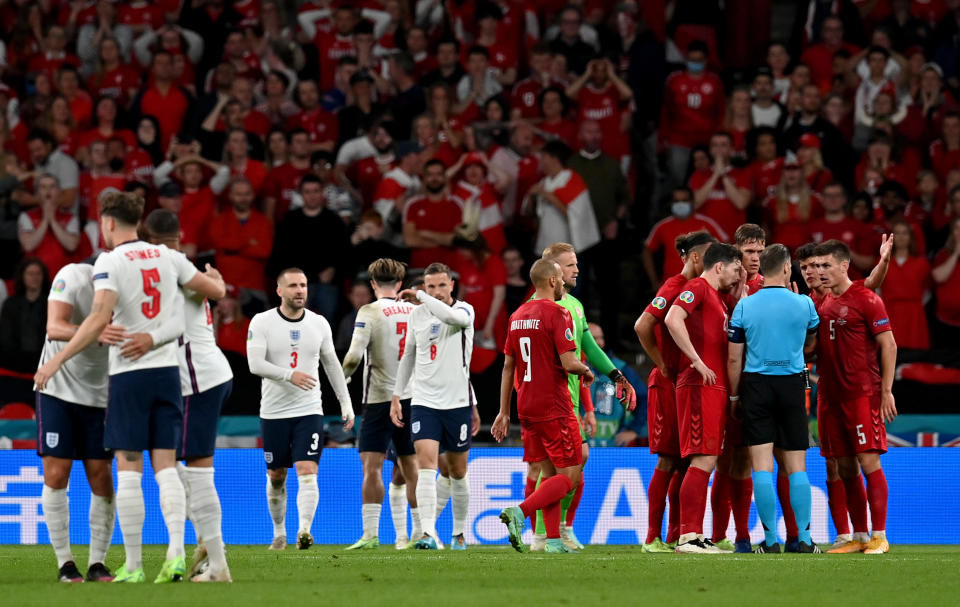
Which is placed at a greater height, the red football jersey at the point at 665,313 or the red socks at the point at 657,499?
the red football jersey at the point at 665,313

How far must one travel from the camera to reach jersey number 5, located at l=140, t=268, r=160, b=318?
8.18 metres

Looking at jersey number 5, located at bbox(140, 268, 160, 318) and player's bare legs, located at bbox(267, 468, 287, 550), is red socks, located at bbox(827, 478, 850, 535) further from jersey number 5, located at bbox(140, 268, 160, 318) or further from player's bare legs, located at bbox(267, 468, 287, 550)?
jersey number 5, located at bbox(140, 268, 160, 318)

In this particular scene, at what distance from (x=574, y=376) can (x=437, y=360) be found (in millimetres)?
1153

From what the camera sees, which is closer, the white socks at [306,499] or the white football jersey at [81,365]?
the white football jersey at [81,365]

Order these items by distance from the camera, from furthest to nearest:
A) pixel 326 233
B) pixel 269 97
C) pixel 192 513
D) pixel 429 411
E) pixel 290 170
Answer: pixel 269 97, pixel 290 170, pixel 326 233, pixel 429 411, pixel 192 513

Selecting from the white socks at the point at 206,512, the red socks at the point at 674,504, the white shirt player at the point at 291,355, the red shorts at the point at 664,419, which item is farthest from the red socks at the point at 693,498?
the white socks at the point at 206,512

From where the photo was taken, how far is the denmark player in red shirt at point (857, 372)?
37.3 feet

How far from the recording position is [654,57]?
1991 cm

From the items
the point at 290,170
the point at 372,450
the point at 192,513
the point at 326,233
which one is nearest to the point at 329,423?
the point at 372,450

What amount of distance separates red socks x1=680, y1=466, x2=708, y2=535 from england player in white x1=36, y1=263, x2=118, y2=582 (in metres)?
4.19

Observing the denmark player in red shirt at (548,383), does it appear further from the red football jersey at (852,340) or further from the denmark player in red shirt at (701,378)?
the red football jersey at (852,340)

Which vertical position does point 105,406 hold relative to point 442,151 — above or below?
below

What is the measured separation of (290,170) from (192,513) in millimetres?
10616

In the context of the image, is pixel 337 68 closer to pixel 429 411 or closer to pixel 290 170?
pixel 290 170
